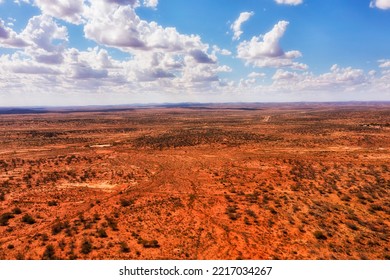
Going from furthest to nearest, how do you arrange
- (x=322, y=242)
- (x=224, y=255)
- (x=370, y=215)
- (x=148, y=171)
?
(x=148, y=171) < (x=370, y=215) < (x=322, y=242) < (x=224, y=255)

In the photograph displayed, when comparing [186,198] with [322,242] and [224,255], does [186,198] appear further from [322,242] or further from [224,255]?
[322,242]

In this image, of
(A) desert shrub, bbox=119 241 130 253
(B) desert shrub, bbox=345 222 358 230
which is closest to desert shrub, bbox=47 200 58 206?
(A) desert shrub, bbox=119 241 130 253

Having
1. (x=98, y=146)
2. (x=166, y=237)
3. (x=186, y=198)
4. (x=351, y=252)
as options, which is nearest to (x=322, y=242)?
(x=351, y=252)

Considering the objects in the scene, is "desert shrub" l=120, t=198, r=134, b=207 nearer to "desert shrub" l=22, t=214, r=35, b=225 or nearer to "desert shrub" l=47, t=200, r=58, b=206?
"desert shrub" l=47, t=200, r=58, b=206

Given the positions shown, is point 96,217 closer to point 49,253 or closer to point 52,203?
point 49,253

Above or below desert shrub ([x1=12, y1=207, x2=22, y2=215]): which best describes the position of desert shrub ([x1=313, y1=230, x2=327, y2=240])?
below

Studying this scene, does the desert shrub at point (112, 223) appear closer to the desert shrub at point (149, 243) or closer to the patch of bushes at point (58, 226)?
the patch of bushes at point (58, 226)

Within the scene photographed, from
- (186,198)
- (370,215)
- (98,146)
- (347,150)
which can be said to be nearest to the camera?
(370,215)
